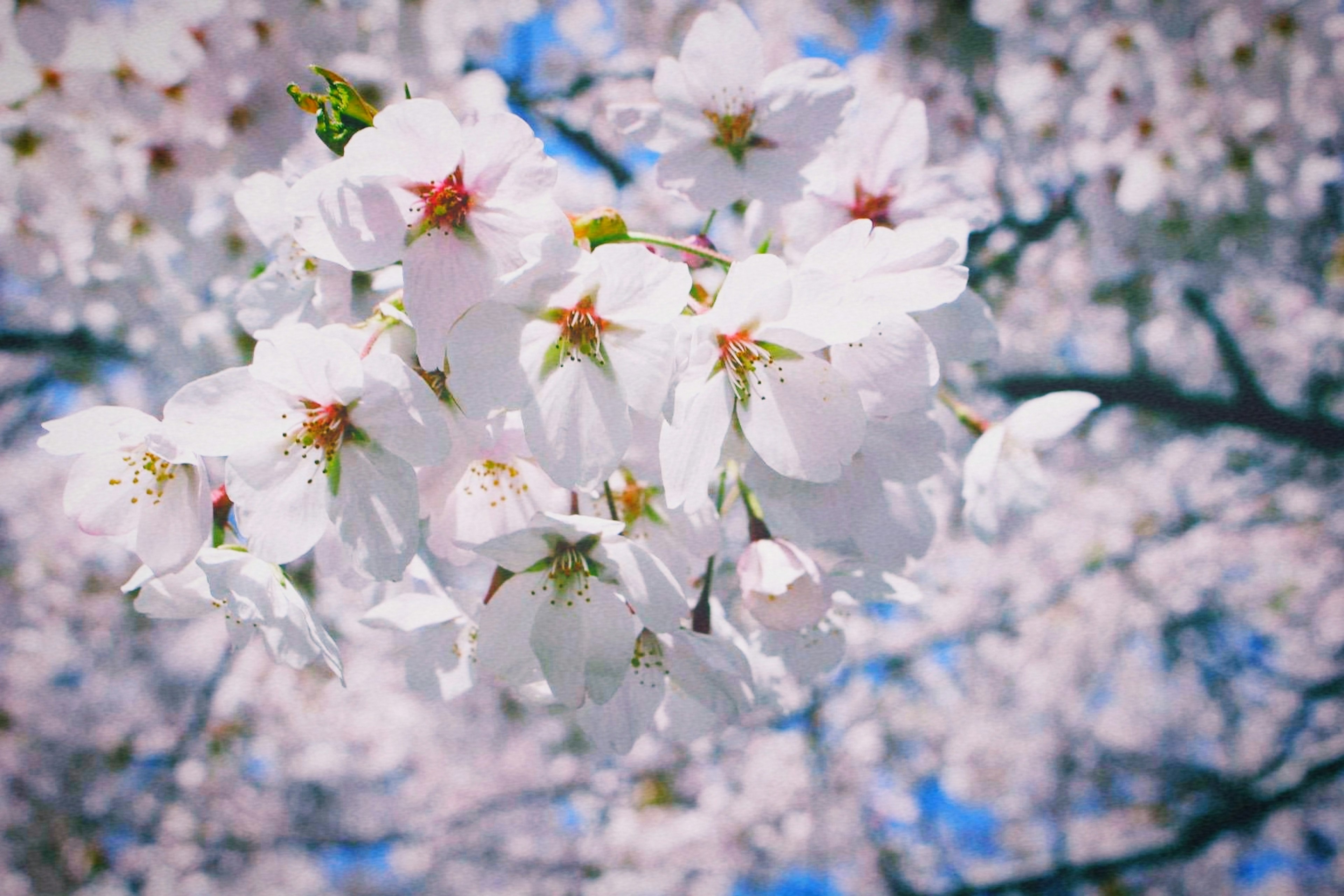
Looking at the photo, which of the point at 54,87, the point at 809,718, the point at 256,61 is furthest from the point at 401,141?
the point at 809,718

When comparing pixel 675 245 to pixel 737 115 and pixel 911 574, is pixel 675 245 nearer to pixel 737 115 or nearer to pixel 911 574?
pixel 737 115

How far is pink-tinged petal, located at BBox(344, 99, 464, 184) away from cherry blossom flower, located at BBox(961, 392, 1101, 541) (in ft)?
2.77

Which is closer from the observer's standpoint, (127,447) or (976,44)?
(127,447)

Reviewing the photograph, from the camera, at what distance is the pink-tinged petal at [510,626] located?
867 millimetres

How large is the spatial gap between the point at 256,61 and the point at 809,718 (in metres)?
5.79

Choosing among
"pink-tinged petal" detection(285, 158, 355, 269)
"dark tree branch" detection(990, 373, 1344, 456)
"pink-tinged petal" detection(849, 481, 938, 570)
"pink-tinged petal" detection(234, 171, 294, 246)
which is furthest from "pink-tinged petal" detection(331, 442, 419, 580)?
"dark tree branch" detection(990, 373, 1344, 456)

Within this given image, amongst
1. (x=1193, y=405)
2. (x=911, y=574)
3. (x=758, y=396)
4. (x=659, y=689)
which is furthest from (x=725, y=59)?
(x=1193, y=405)

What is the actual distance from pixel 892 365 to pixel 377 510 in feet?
1.92

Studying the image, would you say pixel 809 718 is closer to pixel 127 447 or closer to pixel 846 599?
pixel 846 599

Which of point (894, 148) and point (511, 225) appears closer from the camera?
point (511, 225)

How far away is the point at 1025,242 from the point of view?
10.8ft

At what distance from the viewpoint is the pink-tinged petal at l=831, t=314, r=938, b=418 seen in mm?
790

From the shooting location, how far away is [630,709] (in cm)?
98

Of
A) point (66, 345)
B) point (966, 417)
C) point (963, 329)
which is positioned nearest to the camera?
point (963, 329)
